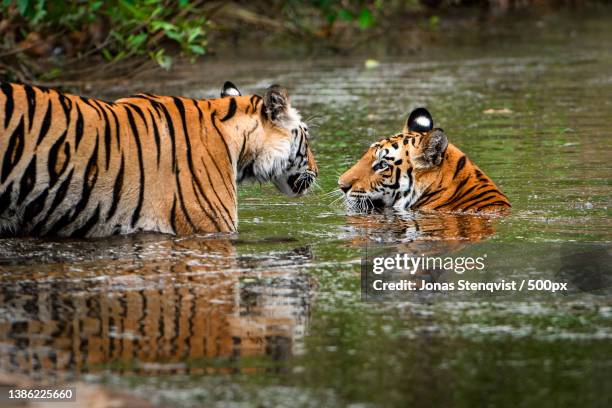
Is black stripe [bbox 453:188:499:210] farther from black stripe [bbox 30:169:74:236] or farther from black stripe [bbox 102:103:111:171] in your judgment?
black stripe [bbox 30:169:74:236]

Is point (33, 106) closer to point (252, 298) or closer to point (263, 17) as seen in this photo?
point (252, 298)

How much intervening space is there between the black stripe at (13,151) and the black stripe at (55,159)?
16 cm

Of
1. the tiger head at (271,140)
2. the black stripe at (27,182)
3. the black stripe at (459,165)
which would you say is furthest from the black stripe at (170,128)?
the black stripe at (459,165)

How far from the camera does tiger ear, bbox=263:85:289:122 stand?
23.5 feet

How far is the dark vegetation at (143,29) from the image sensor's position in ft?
38.5

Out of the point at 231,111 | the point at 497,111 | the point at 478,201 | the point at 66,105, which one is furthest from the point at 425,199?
the point at 497,111

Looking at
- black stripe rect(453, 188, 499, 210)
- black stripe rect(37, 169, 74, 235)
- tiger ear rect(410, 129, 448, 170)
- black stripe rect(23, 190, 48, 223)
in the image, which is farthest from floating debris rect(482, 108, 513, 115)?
black stripe rect(23, 190, 48, 223)

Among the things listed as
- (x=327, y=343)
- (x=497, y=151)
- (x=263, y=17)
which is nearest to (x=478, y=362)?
(x=327, y=343)

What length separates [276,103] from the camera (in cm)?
722

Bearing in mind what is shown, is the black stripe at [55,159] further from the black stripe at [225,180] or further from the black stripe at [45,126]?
the black stripe at [225,180]

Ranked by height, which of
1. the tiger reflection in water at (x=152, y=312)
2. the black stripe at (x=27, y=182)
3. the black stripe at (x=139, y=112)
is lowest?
the tiger reflection in water at (x=152, y=312)

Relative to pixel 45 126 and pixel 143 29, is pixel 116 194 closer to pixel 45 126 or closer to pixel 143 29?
pixel 45 126

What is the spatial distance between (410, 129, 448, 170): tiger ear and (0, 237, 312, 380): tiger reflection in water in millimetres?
1612

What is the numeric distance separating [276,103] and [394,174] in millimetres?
1147
